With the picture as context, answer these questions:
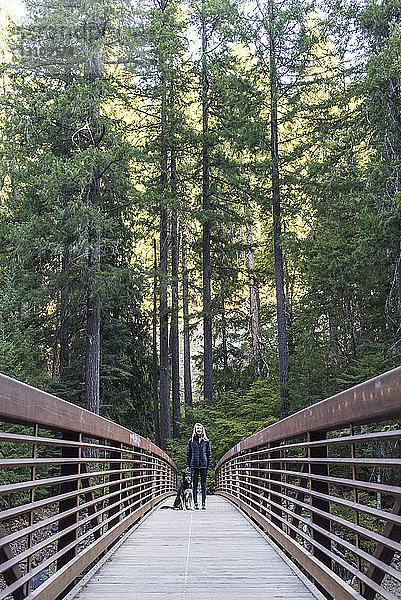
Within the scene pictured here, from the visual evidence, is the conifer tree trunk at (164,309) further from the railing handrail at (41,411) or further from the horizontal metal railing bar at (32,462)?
the horizontal metal railing bar at (32,462)

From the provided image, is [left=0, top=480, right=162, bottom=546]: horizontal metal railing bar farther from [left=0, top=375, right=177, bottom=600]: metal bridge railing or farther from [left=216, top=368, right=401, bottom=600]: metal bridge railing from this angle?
[left=216, top=368, right=401, bottom=600]: metal bridge railing

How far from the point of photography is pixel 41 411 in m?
3.29

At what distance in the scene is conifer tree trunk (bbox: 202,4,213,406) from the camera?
24484 mm

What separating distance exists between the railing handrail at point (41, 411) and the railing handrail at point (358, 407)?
148 cm

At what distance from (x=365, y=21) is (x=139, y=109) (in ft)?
39.4

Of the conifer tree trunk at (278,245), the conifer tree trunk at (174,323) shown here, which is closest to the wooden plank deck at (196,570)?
the conifer tree trunk at (278,245)

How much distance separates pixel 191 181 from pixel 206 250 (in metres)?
3.10

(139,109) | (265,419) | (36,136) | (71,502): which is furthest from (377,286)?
(71,502)

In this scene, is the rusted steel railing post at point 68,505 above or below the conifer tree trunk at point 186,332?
below

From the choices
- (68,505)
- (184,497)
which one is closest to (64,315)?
(184,497)

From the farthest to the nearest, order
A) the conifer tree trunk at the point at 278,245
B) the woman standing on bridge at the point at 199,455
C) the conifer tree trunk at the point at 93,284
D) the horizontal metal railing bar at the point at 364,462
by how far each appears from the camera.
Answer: the conifer tree trunk at the point at 278,245 < the conifer tree trunk at the point at 93,284 < the woman standing on bridge at the point at 199,455 < the horizontal metal railing bar at the point at 364,462

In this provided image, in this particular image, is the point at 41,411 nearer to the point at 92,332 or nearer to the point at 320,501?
the point at 320,501

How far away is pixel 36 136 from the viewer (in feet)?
61.6

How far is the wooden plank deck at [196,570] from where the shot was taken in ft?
14.0
